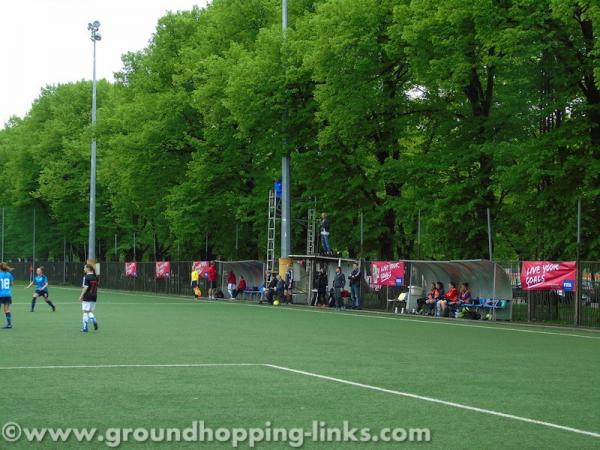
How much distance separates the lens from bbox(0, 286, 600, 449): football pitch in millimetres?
10656

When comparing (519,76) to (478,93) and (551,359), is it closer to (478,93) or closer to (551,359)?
(478,93)

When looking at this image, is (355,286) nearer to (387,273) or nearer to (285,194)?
(387,273)

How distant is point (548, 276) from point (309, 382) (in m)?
18.5

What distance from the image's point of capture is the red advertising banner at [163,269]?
2372 inches

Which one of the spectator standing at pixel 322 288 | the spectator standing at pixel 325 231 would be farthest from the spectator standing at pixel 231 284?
the spectator standing at pixel 325 231

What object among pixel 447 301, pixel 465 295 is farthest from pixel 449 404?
pixel 447 301

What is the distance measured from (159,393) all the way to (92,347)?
303 inches

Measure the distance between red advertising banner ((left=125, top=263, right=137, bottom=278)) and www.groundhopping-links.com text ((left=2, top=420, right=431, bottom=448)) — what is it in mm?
55768

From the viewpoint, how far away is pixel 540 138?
33969mm

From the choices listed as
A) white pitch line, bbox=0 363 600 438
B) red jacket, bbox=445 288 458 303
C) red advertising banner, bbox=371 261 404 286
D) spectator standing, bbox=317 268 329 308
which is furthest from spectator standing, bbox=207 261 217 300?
white pitch line, bbox=0 363 600 438

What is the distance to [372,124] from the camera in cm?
4178

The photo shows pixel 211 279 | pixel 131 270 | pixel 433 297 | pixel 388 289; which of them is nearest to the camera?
pixel 433 297

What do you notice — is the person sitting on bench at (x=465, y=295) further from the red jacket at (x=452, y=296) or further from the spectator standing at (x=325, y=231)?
the spectator standing at (x=325, y=231)

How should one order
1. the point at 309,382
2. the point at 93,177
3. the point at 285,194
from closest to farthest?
the point at 309,382 → the point at 285,194 → the point at 93,177
